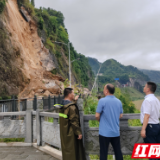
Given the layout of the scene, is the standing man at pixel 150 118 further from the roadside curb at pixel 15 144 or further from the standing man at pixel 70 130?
the roadside curb at pixel 15 144

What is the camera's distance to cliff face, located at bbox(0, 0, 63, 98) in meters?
13.3

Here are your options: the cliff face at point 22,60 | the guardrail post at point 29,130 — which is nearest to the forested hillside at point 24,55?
the cliff face at point 22,60

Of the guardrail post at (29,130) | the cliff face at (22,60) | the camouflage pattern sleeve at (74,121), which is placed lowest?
the guardrail post at (29,130)

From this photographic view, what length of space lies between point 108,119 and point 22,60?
15196 millimetres

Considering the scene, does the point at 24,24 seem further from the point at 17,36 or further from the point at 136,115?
the point at 136,115

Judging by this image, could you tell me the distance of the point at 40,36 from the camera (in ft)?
75.6

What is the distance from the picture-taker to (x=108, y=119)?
280cm

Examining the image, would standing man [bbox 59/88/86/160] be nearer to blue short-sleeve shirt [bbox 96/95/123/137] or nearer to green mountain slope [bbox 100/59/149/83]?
blue short-sleeve shirt [bbox 96/95/123/137]

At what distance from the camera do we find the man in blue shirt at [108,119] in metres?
2.79

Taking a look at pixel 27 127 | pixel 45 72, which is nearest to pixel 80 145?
pixel 27 127

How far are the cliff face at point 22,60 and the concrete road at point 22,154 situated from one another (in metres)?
7.66

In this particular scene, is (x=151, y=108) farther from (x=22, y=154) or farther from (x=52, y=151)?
(x=22, y=154)

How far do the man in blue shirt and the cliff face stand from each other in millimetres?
10545

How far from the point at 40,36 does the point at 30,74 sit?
7.66m
